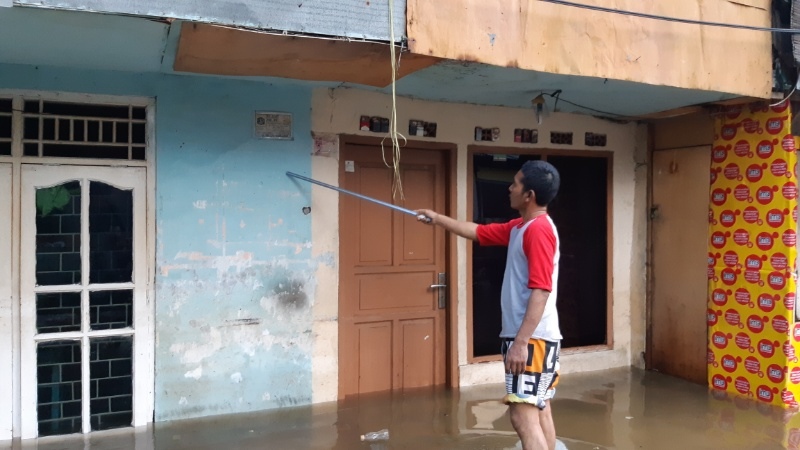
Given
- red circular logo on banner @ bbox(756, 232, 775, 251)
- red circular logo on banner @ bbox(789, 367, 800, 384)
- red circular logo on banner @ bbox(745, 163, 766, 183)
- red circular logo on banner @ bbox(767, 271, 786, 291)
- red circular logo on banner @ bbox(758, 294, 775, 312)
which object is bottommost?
red circular logo on banner @ bbox(789, 367, 800, 384)

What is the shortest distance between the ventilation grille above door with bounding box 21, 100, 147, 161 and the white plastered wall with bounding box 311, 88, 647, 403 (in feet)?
4.22

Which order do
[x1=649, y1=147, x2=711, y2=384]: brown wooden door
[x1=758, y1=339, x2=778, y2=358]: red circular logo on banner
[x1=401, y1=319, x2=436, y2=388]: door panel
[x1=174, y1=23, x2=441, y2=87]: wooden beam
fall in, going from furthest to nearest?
1. [x1=649, y1=147, x2=711, y2=384]: brown wooden door
2. [x1=401, y1=319, x2=436, y2=388]: door panel
3. [x1=758, y1=339, x2=778, y2=358]: red circular logo on banner
4. [x1=174, y1=23, x2=441, y2=87]: wooden beam

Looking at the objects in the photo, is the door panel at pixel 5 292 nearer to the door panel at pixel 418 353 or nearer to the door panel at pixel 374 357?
the door panel at pixel 374 357

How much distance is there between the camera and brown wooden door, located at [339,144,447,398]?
534cm

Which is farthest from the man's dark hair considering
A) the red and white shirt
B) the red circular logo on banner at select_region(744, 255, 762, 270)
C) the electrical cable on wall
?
the red circular logo on banner at select_region(744, 255, 762, 270)

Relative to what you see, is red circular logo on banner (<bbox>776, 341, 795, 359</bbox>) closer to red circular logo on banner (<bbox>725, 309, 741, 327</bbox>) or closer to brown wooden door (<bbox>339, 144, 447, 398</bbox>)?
red circular logo on banner (<bbox>725, 309, 741, 327</bbox>)

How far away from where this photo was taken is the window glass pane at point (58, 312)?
4320 millimetres

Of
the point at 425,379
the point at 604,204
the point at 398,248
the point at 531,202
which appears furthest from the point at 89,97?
the point at 604,204

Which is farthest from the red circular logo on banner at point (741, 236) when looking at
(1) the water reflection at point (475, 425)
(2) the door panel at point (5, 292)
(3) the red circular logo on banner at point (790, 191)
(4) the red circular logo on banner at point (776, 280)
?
(2) the door panel at point (5, 292)

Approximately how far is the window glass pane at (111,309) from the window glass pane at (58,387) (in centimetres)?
20

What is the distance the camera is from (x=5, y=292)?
13.8 ft

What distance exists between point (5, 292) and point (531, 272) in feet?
10.9

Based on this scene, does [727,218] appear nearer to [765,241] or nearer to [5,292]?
[765,241]

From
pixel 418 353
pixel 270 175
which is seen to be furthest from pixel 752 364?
pixel 270 175
